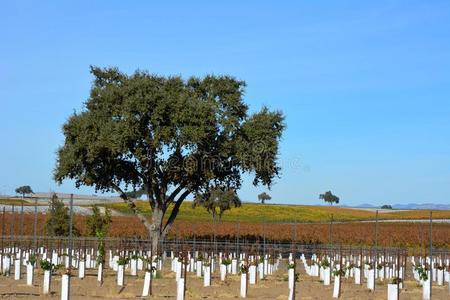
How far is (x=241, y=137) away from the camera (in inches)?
1534

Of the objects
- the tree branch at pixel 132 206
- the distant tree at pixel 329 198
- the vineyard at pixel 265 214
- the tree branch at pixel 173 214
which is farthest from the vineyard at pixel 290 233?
the distant tree at pixel 329 198

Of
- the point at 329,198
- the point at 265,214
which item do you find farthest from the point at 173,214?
the point at 329,198

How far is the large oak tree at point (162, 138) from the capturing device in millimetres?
36312

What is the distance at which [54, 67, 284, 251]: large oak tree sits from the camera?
36.3 meters

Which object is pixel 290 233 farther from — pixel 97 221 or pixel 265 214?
pixel 265 214

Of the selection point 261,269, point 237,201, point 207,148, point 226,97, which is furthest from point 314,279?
point 237,201

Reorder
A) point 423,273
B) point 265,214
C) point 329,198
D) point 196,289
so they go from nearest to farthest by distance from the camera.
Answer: point 196,289 < point 423,273 < point 265,214 < point 329,198

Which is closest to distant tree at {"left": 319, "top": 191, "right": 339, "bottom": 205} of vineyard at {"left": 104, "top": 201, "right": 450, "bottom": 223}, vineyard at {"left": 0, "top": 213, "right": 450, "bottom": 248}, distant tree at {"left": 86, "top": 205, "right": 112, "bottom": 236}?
vineyard at {"left": 104, "top": 201, "right": 450, "bottom": 223}

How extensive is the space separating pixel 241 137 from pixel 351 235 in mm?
20787

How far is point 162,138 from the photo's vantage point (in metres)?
36.7

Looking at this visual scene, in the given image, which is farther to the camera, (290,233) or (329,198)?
(329,198)

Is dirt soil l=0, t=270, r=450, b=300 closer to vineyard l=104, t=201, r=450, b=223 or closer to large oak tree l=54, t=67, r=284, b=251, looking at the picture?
large oak tree l=54, t=67, r=284, b=251

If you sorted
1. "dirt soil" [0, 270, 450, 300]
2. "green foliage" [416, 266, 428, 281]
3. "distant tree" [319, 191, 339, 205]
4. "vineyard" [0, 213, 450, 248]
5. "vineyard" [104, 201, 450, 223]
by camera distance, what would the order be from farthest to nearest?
"distant tree" [319, 191, 339, 205] < "vineyard" [104, 201, 450, 223] < "vineyard" [0, 213, 450, 248] < "green foliage" [416, 266, 428, 281] < "dirt soil" [0, 270, 450, 300]

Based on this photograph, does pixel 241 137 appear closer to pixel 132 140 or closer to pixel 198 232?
pixel 132 140
